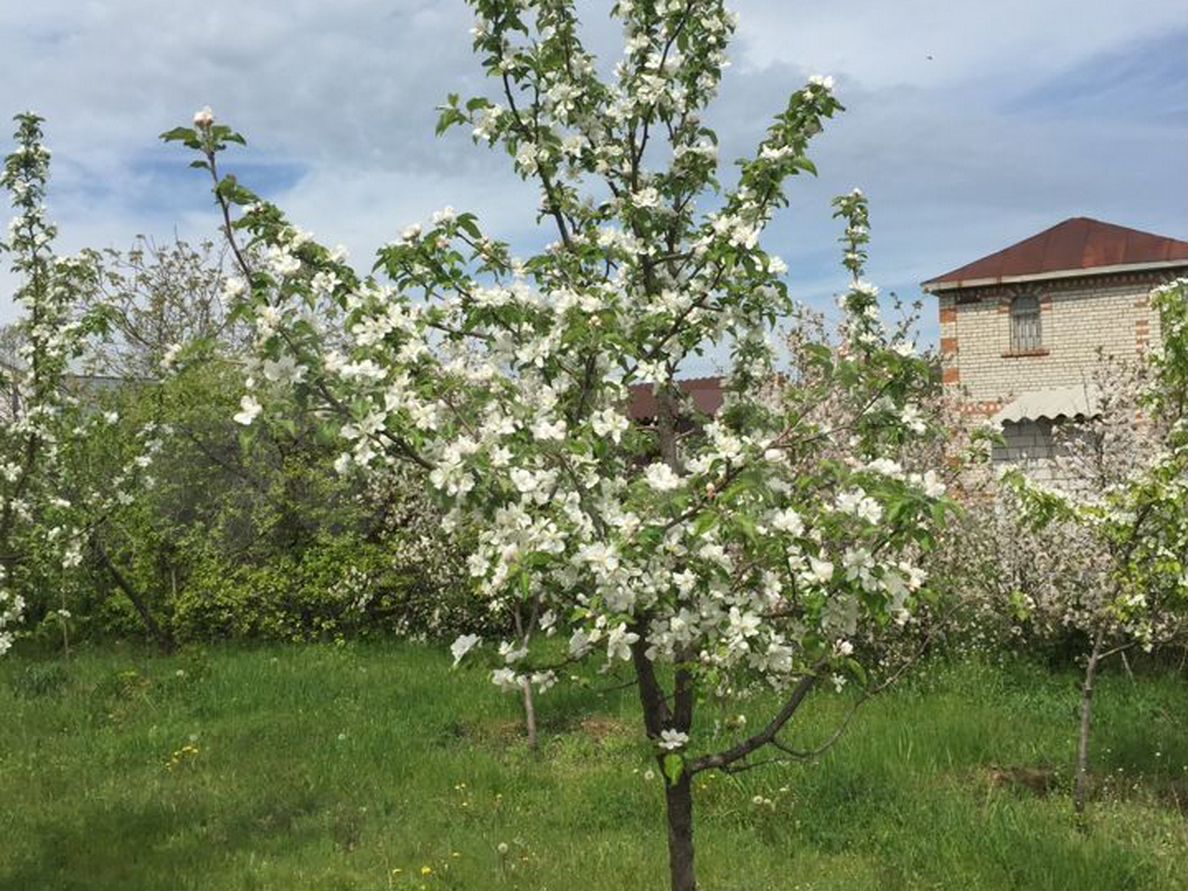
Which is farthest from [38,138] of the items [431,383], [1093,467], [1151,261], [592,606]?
[1151,261]

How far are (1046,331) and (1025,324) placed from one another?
16.8 inches

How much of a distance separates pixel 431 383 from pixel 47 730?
724 cm

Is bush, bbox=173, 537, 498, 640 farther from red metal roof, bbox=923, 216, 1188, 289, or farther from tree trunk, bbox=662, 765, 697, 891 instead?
red metal roof, bbox=923, 216, 1188, 289

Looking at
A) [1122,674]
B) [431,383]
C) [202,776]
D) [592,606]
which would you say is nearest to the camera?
[592,606]

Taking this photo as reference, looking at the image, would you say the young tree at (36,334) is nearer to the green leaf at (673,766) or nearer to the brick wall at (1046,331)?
the green leaf at (673,766)

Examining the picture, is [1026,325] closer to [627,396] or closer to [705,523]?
[627,396]

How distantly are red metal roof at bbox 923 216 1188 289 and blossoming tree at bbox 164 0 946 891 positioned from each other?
1692 cm

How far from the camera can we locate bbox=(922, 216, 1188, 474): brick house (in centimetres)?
1944

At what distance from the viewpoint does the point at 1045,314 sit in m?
20.4

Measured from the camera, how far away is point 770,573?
3787 millimetres

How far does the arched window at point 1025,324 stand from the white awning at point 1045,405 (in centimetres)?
119

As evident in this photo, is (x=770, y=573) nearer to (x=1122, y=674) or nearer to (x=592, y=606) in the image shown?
(x=592, y=606)

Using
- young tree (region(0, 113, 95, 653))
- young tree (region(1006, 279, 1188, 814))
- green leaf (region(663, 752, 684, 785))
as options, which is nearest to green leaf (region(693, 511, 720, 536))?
green leaf (region(663, 752, 684, 785))

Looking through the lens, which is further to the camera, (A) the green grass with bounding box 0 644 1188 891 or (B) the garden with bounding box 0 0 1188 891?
(A) the green grass with bounding box 0 644 1188 891
